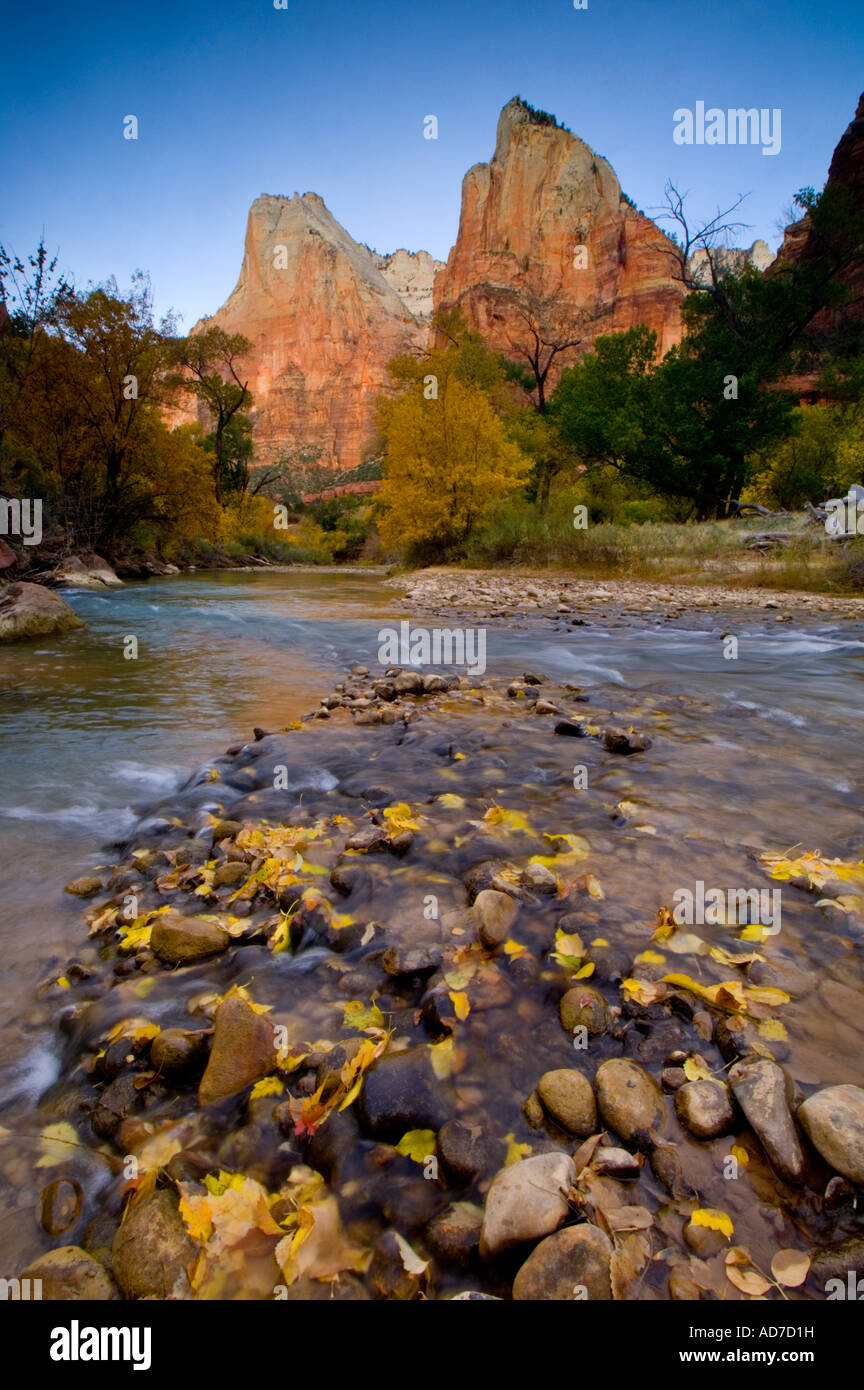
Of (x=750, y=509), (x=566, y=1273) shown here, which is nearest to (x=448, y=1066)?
(x=566, y=1273)

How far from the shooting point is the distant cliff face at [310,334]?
12781 cm

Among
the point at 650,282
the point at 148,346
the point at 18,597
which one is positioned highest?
the point at 650,282

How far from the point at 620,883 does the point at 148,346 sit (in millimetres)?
28721

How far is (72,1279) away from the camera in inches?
48.3

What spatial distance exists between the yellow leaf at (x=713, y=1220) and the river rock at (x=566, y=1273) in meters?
0.21

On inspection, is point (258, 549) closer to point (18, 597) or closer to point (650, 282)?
point (18, 597)

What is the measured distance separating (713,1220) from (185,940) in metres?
1.77

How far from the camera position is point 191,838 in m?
3.21

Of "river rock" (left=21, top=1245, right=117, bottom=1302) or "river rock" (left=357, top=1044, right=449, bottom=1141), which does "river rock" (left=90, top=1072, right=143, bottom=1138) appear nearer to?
"river rock" (left=21, top=1245, right=117, bottom=1302)

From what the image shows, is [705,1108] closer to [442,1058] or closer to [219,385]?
[442,1058]

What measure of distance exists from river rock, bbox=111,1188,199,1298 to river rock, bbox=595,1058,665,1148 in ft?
3.04

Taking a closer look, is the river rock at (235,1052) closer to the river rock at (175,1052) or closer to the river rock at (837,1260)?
the river rock at (175,1052)

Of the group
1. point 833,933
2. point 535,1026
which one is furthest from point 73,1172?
point 833,933

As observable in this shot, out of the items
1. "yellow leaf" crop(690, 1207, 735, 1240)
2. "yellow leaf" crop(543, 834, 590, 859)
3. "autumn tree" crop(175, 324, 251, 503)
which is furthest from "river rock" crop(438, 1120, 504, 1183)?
"autumn tree" crop(175, 324, 251, 503)
